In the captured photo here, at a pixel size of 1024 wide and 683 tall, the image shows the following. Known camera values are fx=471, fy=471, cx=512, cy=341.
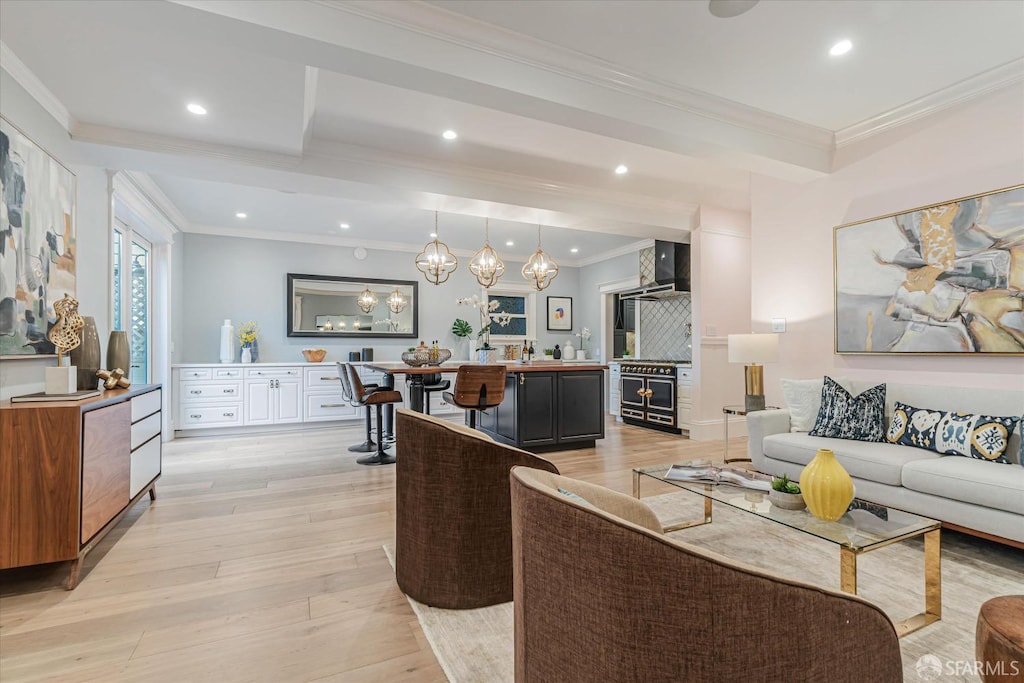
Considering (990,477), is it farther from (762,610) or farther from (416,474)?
(416,474)

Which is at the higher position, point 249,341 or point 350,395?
point 249,341

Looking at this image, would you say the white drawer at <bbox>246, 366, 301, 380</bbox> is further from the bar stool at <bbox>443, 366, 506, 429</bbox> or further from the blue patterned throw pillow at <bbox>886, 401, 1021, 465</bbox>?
the blue patterned throw pillow at <bbox>886, 401, 1021, 465</bbox>

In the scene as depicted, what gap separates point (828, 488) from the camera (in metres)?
1.79

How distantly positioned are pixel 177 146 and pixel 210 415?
140 inches

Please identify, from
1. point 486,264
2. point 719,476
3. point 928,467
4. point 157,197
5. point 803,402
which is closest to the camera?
point 719,476

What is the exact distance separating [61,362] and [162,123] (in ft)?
5.22

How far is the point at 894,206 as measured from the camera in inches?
140

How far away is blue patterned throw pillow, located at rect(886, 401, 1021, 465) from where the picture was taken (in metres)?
2.59

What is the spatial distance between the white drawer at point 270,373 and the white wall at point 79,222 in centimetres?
240

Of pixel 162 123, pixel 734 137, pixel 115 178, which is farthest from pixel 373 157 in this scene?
pixel 734 137

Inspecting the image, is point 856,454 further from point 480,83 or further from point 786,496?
point 480,83

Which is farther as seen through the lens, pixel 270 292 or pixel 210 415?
pixel 270 292

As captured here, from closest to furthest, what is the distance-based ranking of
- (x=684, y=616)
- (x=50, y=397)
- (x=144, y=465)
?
1. (x=684, y=616)
2. (x=50, y=397)
3. (x=144, y=465)

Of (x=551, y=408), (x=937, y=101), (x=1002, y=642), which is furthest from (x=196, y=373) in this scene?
(x=937, y=101)
